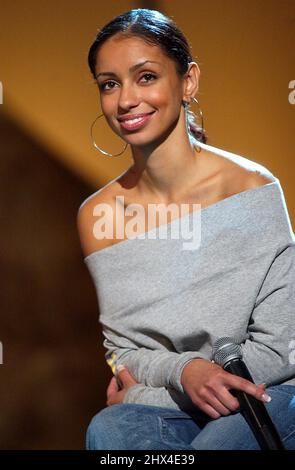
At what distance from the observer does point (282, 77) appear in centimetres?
244

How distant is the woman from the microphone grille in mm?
37

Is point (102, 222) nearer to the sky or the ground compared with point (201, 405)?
nearer to the sky

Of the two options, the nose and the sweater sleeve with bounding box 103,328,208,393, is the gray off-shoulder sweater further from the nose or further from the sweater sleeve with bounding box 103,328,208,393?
the nose

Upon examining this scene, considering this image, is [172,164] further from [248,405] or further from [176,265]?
[248,405]

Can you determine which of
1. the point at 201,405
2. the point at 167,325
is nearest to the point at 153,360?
the point at 167,325

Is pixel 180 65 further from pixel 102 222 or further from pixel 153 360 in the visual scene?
pixel 153 360

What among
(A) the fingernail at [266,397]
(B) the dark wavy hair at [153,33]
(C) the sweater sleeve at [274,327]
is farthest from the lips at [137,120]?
(A) the fingernail at [266,397]

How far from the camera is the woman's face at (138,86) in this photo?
1.72m

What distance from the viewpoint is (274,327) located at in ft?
5.32


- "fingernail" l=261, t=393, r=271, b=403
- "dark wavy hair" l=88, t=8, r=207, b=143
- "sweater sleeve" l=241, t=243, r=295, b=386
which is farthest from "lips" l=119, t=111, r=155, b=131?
"fingernail" l=261, t=393, r=271, b=403

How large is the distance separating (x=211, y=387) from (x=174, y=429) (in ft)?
0.44

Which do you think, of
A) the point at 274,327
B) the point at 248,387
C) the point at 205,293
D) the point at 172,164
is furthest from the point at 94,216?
the point at 248,387

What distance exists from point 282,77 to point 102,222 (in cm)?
85

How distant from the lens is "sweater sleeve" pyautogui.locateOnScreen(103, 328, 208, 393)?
161cm
